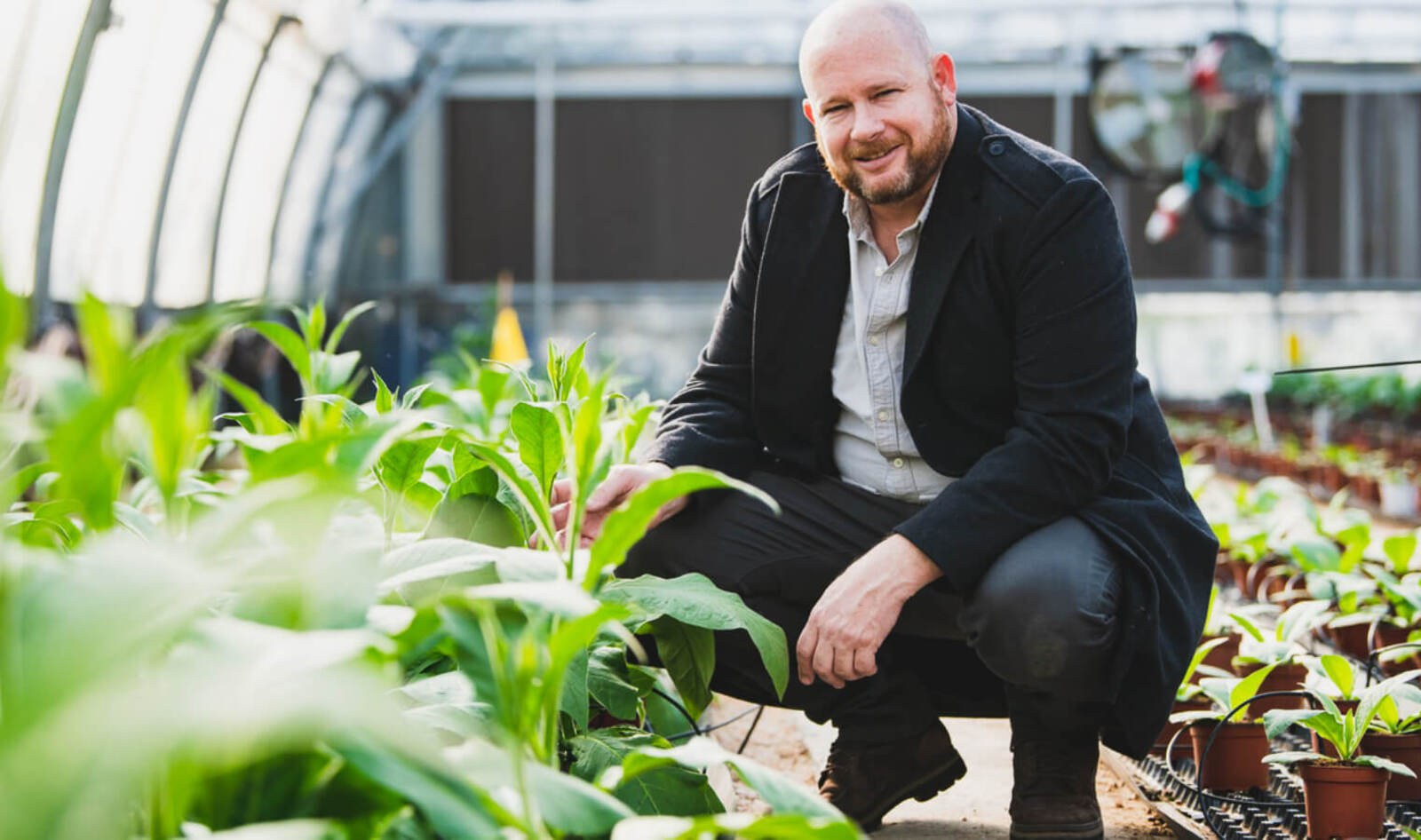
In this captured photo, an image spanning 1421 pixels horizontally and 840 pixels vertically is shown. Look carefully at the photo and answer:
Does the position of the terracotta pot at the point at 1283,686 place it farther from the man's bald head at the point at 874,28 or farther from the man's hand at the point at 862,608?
the man's bald head at the point at 874,28

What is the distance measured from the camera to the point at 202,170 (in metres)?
9.09

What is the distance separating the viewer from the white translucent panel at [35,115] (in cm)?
611

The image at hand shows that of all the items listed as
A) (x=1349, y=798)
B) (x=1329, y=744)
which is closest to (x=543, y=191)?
(x=1329, y=744)

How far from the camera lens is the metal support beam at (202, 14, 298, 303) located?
9.00 metres

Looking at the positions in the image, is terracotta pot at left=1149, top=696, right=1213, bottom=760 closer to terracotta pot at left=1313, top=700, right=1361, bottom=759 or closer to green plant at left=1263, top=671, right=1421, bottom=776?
terracotta pot at left=1313, top=700, right=1361, bottom=759

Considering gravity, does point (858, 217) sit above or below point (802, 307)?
above

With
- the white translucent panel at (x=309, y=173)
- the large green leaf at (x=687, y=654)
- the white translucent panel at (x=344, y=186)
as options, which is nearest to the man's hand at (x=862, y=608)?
the large green leaf at (x=687, y=654)

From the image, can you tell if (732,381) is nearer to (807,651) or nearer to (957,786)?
(807,651)

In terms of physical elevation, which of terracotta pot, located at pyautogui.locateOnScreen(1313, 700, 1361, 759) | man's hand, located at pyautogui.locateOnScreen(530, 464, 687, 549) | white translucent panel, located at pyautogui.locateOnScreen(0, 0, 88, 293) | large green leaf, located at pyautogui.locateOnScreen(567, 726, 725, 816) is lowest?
terracotta pot, located at pyautogui.locateOnScreen(1313, 700, 1361, 759)

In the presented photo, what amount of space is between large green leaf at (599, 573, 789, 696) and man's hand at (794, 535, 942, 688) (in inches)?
5.2

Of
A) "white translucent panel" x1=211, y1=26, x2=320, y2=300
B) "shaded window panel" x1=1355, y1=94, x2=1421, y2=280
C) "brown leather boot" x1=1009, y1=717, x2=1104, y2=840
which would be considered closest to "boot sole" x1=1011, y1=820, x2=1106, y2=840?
"brown leather boot" x1=1009, y1=717, x2=1104, y2=840

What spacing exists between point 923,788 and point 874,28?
3.03 ft

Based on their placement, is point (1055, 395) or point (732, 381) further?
point (732, 381)

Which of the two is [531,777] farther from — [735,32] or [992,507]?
[735,32]
